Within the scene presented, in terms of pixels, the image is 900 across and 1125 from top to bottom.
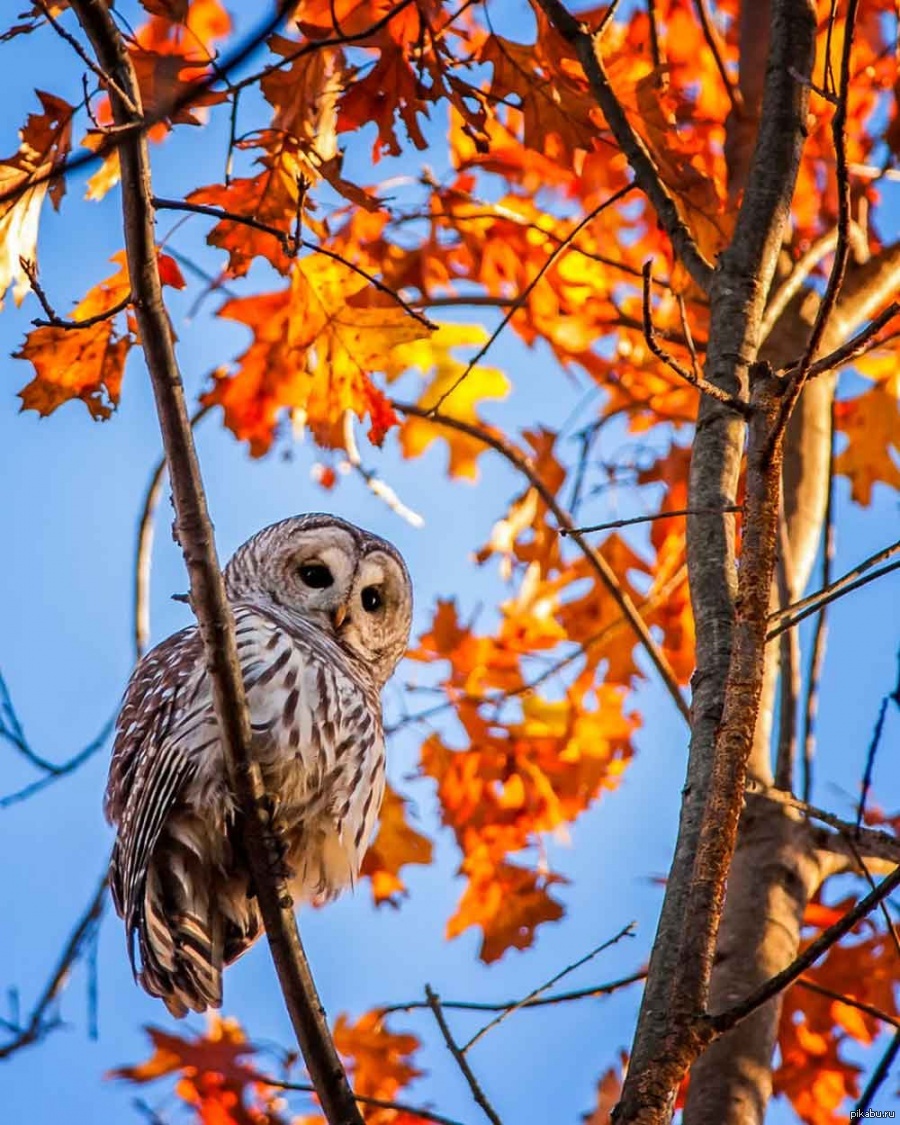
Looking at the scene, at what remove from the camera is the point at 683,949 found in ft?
7.69

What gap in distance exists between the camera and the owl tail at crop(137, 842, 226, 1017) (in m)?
3.92

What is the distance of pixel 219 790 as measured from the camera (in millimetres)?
3861

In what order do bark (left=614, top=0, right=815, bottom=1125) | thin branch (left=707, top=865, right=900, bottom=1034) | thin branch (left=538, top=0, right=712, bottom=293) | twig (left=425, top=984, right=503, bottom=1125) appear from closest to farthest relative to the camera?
thin branch (left=707, top=865, right=900, bottom=1034)
bark (left=614, top=0, right=815, bottom=1125)
twig (left=425, top=984, right=503, bottom=1125)
thin branch (left=538, top=0, right=712, bottom=293)

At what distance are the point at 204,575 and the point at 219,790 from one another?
99cm

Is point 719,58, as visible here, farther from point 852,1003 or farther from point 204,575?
point 852,1003

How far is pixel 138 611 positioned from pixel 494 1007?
2847mm

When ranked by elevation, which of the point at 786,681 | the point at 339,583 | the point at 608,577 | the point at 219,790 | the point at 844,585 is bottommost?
the point at 844,585

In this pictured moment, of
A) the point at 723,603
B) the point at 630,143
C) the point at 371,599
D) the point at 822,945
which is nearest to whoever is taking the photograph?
the point at 822,945

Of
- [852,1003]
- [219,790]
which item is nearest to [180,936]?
[219,790]

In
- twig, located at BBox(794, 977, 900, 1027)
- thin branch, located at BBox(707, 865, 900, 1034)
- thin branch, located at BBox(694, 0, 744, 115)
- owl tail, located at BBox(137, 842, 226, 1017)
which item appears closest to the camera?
thin branch, located at BBox(707, 865, 900, 1034)

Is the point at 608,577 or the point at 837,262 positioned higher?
the point at 608,577

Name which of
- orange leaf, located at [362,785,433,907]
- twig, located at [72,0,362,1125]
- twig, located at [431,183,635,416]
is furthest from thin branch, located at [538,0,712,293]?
orange leaf, located at [362,785,433,907]

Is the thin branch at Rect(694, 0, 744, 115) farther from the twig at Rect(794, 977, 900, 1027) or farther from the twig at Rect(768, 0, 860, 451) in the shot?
the twig at Rect(794, 977, 900, 1027)

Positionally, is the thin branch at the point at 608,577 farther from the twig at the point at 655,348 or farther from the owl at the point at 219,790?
the twig at the point at 655,348
